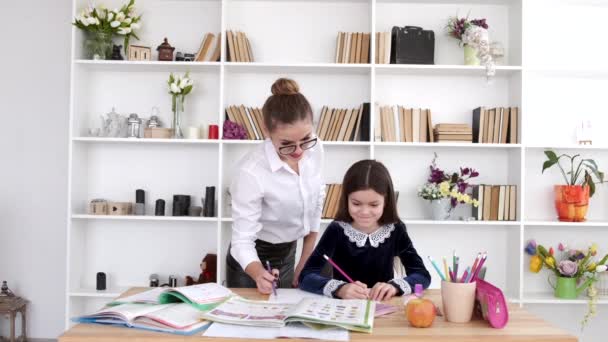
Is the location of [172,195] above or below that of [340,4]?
below

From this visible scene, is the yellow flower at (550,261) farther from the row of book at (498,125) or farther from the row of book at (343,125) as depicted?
the row of book at (343,125)

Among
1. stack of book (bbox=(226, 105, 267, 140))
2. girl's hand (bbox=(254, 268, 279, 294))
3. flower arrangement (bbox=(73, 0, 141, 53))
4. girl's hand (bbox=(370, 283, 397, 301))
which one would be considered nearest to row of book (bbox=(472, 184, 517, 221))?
stack of book (bbox=(226, 105, 267, 140))

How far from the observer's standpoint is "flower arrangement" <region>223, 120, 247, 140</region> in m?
3.70

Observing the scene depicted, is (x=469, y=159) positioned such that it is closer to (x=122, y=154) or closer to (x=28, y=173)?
(x=122, y=154)

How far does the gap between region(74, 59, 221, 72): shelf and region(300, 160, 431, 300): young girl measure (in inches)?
71.7

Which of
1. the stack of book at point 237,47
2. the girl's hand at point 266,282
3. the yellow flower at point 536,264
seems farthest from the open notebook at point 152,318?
the yellow flower at point 536,264

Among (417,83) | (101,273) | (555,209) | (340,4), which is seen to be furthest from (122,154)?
(555,209)

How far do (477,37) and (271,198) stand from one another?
6.64 ft

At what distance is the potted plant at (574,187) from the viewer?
12.3 feet

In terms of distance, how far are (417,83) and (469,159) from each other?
599 millimetres

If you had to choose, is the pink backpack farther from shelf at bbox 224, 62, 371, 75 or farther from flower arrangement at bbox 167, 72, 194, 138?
flower arrangement at bbox 167, 72, 194, 138

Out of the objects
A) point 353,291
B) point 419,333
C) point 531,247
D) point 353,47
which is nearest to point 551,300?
point 531,247

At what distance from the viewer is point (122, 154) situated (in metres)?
3.98

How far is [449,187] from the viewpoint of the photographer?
3.73 metres
